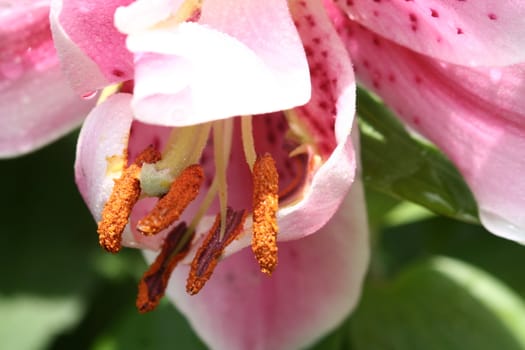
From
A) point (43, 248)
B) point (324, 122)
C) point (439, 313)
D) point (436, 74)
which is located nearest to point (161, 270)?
point (324, 122)

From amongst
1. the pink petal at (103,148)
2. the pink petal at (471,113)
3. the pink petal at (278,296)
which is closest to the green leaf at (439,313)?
the pink petal at (278,296)

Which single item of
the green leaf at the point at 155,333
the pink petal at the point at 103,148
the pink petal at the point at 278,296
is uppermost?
the pink petal at the point at 103,148

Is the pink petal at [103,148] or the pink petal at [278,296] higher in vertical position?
the pink petal at [103,148]

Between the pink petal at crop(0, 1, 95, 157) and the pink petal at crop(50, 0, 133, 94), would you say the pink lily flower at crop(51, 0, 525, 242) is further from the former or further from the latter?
the pink petal at crop(0, 1, 95, 157)

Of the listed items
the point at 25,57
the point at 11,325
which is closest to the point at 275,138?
the point at 25,57

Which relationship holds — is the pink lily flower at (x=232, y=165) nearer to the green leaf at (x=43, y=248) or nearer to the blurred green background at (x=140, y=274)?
the blurred green background at (x=140, y=274)
